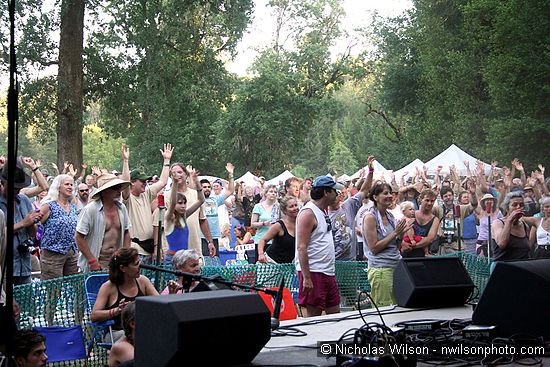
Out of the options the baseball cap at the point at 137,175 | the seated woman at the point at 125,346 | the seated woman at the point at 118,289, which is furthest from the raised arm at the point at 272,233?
the seated woman at the point at 125,346

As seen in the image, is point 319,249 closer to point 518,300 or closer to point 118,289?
point 118,289

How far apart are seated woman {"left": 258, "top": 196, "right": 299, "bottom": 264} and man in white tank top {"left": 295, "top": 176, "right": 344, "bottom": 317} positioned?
1.23 m

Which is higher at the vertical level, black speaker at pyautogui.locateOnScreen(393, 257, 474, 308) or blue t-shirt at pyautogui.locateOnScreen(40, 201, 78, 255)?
blue t-shirt at pyautogui.locateOnScreen(40, 201, 78, 255)

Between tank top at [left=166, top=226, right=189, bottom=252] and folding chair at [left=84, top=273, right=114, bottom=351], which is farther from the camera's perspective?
tank top at [left=166, top=226, right=189, bottom=252]

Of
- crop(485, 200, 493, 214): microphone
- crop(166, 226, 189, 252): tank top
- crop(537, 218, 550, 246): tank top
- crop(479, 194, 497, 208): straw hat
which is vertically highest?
crop(479, 194, 497, 208): straw hat

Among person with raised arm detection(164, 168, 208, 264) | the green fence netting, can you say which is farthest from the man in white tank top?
person with raised arm detection(164, 168, 208, 264)

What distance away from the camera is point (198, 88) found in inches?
1110

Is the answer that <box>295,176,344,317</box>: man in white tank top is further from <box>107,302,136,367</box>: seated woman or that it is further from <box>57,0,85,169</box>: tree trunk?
<box>57,0,85,169</box>: tree trunk

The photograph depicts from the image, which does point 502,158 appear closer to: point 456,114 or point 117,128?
point 456,114

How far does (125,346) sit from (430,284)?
238 cm

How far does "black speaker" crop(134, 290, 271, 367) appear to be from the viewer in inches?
130

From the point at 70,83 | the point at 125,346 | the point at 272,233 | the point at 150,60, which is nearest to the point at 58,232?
the point at 272,233

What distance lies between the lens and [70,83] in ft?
62.0

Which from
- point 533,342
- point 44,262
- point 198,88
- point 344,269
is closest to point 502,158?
point 198,88
